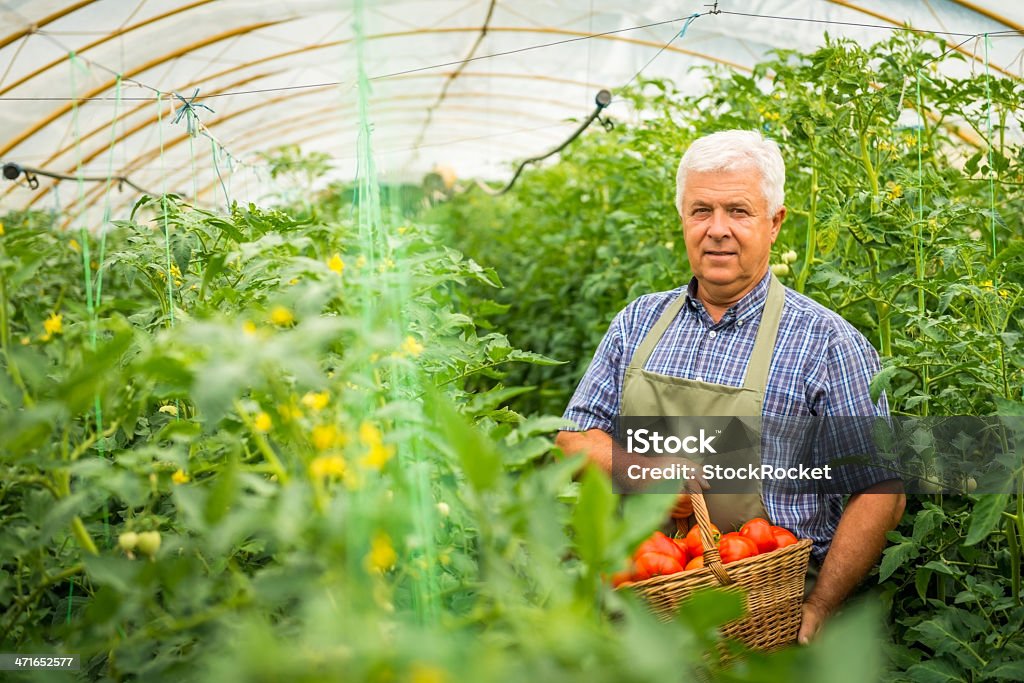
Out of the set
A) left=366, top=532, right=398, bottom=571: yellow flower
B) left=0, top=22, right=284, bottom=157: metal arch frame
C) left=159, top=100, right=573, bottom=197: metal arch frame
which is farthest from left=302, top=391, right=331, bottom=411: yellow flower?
left=159, top=100, right=573, bottom=197: metal arch frame

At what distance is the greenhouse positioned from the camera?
680 millimetres

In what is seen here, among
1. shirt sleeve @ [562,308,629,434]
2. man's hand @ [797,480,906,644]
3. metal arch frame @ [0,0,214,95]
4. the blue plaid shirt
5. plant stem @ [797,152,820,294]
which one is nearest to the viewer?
man's hand @ [797,480,906,644]

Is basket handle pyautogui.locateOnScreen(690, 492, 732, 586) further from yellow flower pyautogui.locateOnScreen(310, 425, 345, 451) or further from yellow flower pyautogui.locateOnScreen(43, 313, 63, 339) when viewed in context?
yellow flower pyautogui.locateOnScreen(43, 313, 63, 339)

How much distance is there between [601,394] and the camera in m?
2.18

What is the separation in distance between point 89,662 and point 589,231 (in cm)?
370

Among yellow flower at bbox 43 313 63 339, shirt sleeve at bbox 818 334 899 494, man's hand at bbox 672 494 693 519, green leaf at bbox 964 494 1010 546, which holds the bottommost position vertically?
man's hand at bbox 672 494 693 519

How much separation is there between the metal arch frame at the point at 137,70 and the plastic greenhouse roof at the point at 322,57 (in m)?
0.01

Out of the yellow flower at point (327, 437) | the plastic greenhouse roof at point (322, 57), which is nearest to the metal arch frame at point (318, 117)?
the plastic greenhouse roof at point (322, 57)

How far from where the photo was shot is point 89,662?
3.57 feet

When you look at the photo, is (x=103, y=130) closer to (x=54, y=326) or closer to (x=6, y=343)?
(x=54, y=326)

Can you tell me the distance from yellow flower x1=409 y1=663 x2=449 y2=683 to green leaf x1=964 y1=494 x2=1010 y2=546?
1243 millimetres

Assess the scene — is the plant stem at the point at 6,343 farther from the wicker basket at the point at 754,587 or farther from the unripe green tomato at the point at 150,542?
the wicker basket at the point at 754,587

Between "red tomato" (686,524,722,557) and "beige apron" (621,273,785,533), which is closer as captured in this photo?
"red tomato" (686,524,722,557)

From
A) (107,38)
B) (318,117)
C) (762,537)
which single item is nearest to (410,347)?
(762,537)
